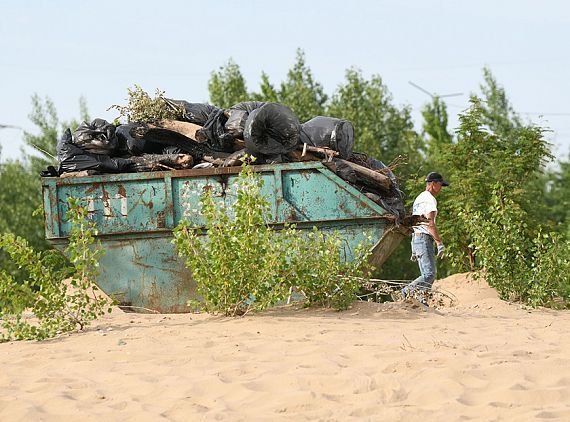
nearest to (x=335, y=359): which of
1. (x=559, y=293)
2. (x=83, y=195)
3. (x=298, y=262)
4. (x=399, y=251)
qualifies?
(x=298, y=262)

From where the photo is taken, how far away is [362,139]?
3023 cm

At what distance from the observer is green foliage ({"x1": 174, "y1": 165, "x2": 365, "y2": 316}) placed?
27.1 feet

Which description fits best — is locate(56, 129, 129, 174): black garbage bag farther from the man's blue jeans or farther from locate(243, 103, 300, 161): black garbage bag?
the man's blue jeans

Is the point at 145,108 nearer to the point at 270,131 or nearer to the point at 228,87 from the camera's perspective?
the point at 270,131

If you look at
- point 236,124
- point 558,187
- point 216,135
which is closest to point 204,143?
point 216,135

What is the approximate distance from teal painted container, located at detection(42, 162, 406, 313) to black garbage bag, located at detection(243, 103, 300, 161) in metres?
0.19

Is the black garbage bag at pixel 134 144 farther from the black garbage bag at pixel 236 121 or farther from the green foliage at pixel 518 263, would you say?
the green foliage at pixel 518 263

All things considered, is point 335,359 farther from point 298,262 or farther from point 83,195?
point 83,195

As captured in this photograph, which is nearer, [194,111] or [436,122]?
[194,111]

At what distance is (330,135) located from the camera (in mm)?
10219

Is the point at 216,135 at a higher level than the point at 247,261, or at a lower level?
higher

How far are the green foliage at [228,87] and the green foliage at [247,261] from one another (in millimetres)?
23937

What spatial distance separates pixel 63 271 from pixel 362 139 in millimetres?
22464

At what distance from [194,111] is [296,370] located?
4.72 meters
